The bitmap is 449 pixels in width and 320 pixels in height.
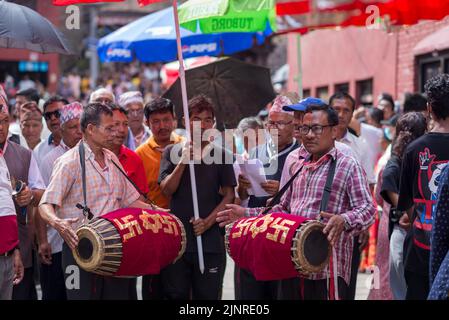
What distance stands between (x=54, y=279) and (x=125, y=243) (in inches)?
64.2

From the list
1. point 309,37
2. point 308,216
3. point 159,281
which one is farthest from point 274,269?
point 309,37

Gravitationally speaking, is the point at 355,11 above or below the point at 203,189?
above

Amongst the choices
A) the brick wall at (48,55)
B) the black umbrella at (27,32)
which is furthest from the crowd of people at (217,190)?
the brick wall at (48,55)

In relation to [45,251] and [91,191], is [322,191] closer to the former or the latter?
[91,191]

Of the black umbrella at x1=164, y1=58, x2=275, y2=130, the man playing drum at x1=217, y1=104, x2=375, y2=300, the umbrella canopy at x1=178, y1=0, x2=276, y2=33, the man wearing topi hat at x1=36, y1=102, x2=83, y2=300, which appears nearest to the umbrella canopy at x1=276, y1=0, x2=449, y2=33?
the umbrella canopy at x1=178, y1=0, x2=276, y2=33

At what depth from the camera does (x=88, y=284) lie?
621 centimetres

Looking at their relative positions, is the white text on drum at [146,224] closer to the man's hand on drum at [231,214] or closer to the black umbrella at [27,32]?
the man's hand on drum at [231,214]

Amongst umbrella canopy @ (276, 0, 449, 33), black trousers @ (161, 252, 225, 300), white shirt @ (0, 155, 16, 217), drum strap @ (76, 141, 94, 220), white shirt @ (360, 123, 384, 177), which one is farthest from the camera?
white shirt @ (360, 123, 384, 177)

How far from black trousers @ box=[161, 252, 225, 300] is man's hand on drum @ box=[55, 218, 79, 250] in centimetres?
128

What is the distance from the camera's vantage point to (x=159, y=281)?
7195mm

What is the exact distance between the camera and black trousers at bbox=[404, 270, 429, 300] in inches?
231

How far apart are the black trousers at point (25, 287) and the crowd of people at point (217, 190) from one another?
0.5 inches

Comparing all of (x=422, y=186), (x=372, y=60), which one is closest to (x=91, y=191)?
(x=422, y=186)

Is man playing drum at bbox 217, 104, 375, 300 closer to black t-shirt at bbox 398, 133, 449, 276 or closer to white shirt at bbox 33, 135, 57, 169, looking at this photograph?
black t-shirt at bbox 398, 133, 449, 276
